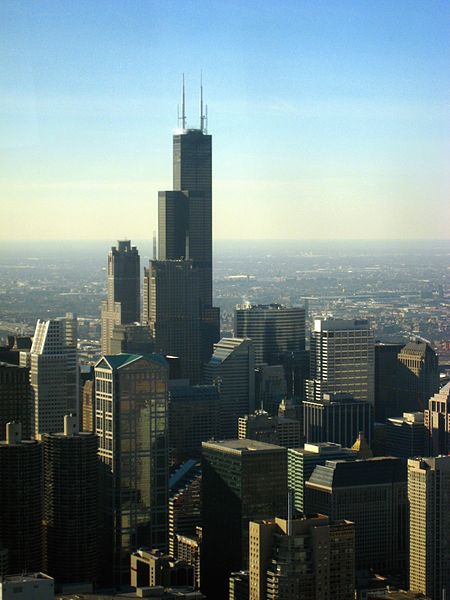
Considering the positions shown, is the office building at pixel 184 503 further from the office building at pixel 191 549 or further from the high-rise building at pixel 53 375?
the high-rise building at pixel 53 375

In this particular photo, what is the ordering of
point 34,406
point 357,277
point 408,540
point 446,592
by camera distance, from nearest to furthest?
1. point 446,592
2. point 408,540
3. point 34,406
4. point 357,277

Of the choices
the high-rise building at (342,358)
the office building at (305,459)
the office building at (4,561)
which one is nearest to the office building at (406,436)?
the office building at (305,459)

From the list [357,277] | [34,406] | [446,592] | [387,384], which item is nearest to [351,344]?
[387,384]

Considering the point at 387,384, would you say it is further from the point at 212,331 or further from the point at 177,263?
the point at 177,263

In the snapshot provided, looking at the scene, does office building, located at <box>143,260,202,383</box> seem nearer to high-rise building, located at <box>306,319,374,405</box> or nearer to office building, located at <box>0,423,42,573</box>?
high-rise building, located at <box>306,319,374,405</box>

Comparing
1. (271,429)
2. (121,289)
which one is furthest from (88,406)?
(121,289)

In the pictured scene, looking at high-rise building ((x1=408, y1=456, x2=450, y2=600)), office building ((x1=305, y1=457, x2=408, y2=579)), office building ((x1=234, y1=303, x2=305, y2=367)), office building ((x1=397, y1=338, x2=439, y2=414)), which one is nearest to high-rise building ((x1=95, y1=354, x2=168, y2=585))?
office building ((x1=305, y1=457, x2=408, y2=579))
